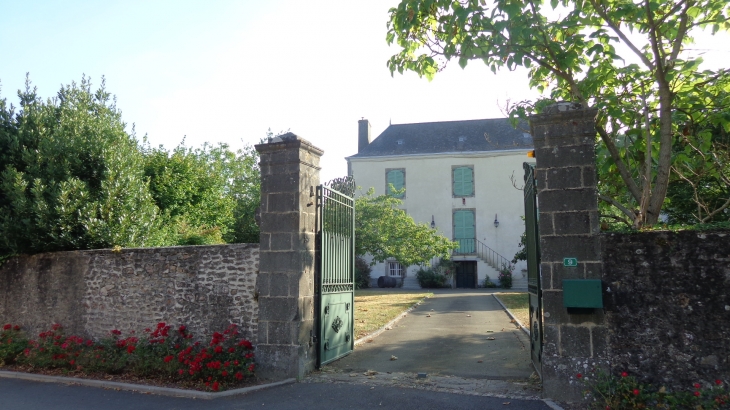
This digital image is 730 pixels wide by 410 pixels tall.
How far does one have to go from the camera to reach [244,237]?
2130cm

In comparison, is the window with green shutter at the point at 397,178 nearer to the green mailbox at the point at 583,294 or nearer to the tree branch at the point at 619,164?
the tree branch at the point at 619,164

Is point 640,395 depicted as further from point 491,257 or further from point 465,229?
point 465,229

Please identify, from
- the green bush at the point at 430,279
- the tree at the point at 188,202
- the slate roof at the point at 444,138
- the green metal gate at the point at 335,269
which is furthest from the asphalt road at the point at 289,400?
the slate roof at the point at 444,138

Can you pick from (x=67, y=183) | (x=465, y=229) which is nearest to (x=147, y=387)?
(x=67, y=183)

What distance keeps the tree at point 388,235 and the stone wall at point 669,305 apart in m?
14.5

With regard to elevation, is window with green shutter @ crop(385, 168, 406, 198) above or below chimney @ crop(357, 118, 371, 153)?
below

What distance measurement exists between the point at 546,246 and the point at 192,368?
4443mm

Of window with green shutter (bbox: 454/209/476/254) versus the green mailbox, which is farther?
window with green shutter (bbox: 454/209/476/254)

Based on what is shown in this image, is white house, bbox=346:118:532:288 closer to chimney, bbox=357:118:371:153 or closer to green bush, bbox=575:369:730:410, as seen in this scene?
chimney, bbox=357:118:371:153

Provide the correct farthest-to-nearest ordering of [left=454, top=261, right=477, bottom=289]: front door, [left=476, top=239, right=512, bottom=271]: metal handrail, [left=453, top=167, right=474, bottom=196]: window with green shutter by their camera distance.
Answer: [left=453, top=167, right=474, bottom=196]: window with green shutter
[left=454, top=261, right=477, bottom=289]: front door
[left=476, top=239, right=512, bottom=271]: metal handrail

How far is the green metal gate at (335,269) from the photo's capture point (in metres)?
7.42

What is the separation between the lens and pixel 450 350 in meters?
8.77

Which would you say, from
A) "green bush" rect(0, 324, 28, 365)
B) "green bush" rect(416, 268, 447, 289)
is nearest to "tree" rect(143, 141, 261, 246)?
"green bush" rect(0, 324, 28, 365)

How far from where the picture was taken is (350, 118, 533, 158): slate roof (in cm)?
3197
